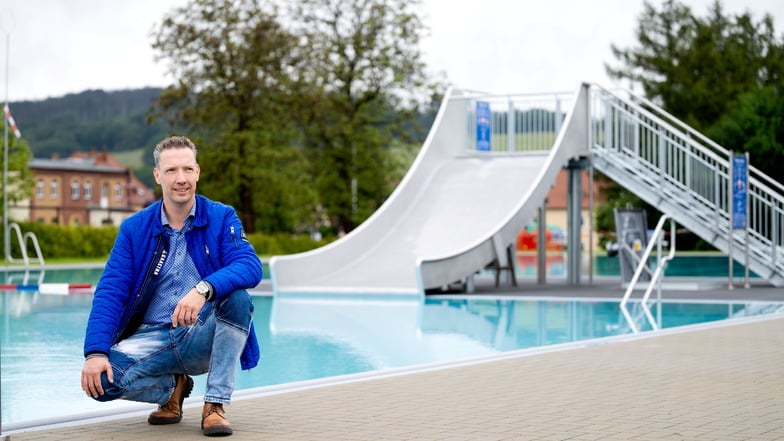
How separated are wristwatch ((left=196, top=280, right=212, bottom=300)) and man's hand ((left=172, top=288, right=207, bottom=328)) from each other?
0.04 metres

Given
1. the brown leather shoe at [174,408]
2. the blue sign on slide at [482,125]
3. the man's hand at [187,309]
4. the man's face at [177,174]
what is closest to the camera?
the man's hand at [187,309]

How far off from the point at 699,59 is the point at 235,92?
27543 millimetres

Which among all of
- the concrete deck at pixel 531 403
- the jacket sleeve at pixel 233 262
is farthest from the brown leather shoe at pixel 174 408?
the jacket sleeve at pixel 233 262

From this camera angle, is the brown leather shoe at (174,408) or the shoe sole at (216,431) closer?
the shoe sole at (216,431)

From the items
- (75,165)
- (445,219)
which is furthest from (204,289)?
(75,165)

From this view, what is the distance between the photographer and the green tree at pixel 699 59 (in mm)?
61031

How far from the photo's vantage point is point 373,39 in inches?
1825

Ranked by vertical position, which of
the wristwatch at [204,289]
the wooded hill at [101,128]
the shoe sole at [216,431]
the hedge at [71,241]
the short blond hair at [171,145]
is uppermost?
the wooded hill at [101,128]

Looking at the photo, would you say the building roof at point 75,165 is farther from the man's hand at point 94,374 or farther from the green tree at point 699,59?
the man's hand at point 94,374

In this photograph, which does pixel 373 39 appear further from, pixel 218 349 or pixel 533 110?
pixel 218 349

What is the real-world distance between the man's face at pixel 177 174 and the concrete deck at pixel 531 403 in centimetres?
114

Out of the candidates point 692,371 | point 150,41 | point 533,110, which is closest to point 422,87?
point 150,41

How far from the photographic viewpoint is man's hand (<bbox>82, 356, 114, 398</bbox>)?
17.7 ft

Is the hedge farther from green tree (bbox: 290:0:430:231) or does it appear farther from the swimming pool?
the swimming pool
